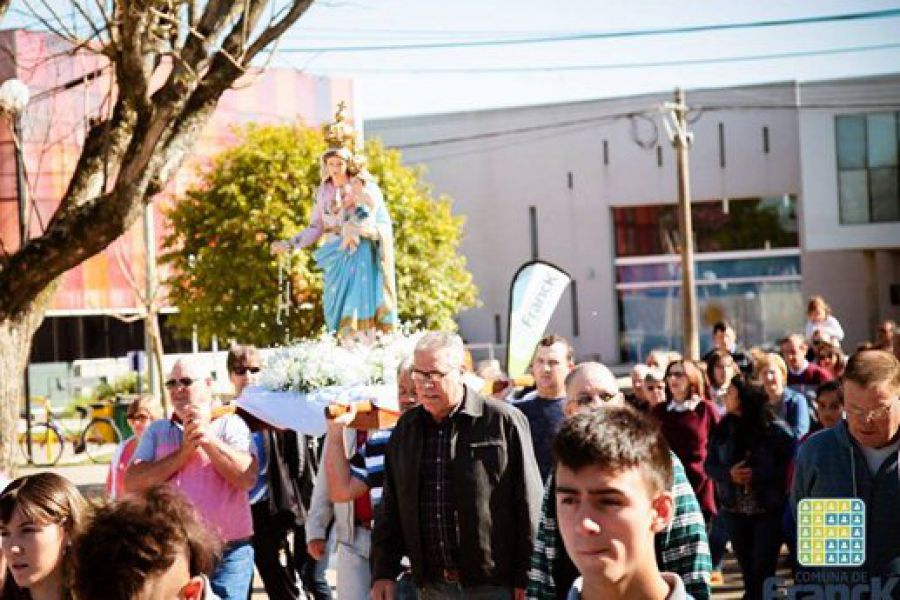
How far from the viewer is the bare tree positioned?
11.7m

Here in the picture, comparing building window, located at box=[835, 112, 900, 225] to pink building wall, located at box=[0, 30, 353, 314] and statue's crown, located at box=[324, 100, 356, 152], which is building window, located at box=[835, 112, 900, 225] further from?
statue's crown, located at box=[324, 100, 356, 152]

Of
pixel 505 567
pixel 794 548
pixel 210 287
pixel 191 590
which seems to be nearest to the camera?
pixel 191 590

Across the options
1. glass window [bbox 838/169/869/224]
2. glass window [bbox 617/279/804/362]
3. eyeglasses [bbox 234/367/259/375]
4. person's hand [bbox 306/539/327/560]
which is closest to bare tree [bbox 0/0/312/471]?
eyeglasses [bbox 234/367/259/375]

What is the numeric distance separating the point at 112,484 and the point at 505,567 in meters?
2.93

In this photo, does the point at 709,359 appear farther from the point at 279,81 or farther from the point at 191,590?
the point at 279,81

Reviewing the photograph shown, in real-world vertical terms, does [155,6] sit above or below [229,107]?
below

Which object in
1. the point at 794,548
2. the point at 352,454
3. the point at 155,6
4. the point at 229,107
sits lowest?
the point at 794,548

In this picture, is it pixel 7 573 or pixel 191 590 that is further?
pixel 7 573

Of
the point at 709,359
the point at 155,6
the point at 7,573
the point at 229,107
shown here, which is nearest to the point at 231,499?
the point at 7,573

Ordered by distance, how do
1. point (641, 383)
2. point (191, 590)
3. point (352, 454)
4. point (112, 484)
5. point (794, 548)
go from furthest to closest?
1. point (641, 383)
2. point (112, 484)
3. point (352, 454)
4. point (794, 548)
5. point (191, 590)

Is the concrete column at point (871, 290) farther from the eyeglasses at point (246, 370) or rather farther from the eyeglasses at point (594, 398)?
the eyeglasses at point (594, 398)

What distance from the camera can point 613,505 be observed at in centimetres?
342

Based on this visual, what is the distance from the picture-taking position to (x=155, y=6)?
37.8 ft

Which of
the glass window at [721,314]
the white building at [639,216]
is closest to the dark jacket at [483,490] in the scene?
the white building at [639,216]
